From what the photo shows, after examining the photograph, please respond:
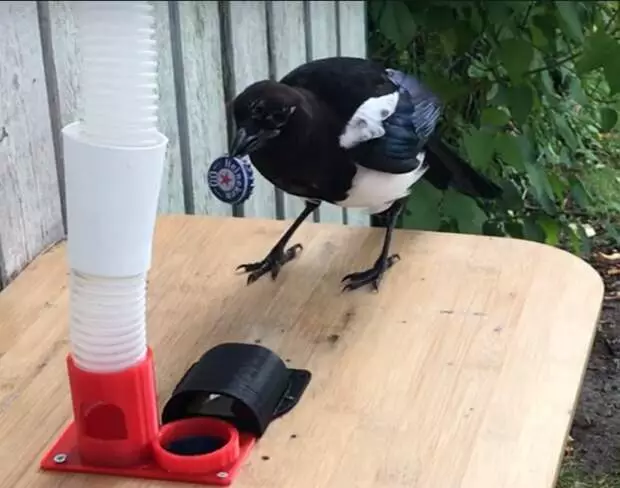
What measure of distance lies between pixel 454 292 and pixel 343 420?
0.22 meters

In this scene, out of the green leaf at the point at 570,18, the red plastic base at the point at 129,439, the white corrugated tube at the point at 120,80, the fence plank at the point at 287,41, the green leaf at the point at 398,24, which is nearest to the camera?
the white corrugated tube at the point at 120,80

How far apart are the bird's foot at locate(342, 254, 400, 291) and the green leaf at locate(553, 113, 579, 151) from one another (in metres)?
0.46

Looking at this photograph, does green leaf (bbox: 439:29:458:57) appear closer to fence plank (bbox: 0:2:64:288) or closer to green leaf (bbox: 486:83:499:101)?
green leaf (bbox: 486:83:499:101)

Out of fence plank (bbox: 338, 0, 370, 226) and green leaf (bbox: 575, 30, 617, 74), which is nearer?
green leaf (bbox: 575, 30, 617, 74)

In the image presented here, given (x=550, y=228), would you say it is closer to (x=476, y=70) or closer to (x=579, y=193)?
(x=579, y=193)

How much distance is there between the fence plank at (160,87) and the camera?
3.16 ft

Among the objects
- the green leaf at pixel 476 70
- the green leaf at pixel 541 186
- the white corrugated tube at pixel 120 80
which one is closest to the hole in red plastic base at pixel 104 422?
the white corrugated tube at pixel 120 80

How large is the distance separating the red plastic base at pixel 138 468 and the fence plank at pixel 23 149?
275mm

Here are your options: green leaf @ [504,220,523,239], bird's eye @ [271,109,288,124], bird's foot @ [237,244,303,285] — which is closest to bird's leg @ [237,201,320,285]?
bird's foot @ [237,244,303,285]

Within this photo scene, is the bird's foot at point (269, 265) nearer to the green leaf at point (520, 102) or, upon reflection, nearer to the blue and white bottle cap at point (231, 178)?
the blue and white bottle cap at point (231, 178)

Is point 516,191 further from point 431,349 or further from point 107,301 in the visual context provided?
point 107,301

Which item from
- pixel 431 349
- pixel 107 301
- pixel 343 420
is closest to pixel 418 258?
pixel 431 349

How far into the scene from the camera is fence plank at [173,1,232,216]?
1180 mm

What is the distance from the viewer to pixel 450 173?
119cm
